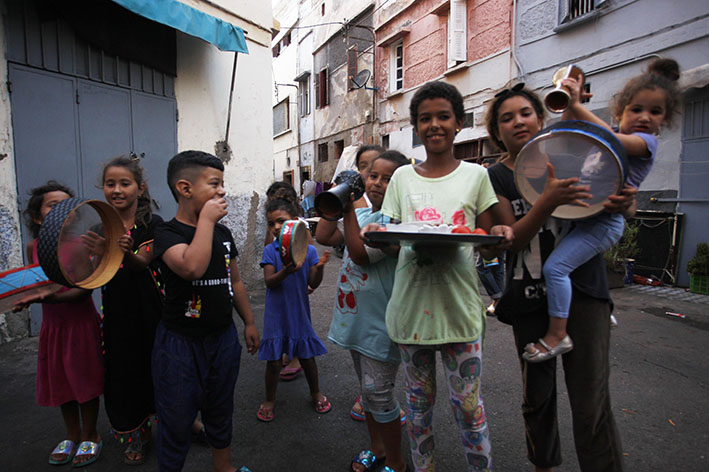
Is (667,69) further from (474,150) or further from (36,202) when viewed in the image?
(474,150)

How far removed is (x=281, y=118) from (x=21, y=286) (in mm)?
21904

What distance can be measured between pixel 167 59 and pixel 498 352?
5443 mm

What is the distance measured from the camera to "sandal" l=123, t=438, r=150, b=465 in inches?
89.1

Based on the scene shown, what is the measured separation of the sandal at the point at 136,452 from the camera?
89.1 inches

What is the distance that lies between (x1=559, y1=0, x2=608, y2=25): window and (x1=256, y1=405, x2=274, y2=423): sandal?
8.53 m

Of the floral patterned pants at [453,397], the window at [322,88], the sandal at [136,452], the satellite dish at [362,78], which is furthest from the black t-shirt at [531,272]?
the window at [322,88]

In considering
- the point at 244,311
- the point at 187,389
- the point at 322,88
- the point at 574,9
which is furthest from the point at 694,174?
the point at 322,88

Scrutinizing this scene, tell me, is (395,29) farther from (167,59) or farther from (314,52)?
(167,59)

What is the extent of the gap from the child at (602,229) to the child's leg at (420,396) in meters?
0.45

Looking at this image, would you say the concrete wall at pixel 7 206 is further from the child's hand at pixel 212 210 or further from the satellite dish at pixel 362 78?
the satellite dish at pixel 362 78

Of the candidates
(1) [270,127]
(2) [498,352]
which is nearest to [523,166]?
(2) [498,352]

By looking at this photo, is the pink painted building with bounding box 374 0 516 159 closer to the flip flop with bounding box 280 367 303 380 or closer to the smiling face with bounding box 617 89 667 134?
the flip flop with bounding box 280 367 303 380

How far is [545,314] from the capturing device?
1751 millimetres

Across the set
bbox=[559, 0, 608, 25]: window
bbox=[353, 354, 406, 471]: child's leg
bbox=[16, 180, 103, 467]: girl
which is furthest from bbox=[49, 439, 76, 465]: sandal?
bbox=[559, 0, 608, 25]: window
